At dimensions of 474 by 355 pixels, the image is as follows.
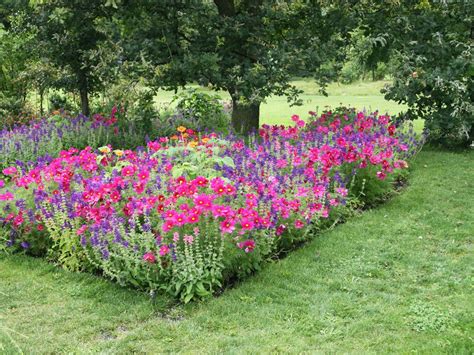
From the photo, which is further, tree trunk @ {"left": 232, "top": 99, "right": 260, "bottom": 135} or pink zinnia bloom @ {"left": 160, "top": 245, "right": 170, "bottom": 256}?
tree trunk @ {"left": 232, "top": 99, "right": 260, "bottom": 135}

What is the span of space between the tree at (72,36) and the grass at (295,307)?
4269mm

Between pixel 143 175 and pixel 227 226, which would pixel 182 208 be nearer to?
pixel 227 226

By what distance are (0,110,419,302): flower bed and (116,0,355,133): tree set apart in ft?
6.45

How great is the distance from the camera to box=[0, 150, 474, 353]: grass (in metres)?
3.21

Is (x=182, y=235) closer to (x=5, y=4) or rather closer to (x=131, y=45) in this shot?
(x=131, y=45)

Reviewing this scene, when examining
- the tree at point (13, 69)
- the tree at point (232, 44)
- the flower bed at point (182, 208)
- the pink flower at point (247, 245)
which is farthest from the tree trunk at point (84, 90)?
the pink flower at point (247, 245)

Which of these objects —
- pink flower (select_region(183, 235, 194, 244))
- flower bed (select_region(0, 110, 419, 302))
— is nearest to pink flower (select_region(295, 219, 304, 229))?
flower bed (select_region(0, 110, 419, 302))

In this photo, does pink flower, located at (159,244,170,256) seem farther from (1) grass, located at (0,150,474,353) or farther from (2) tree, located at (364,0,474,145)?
(2) tree, located at (364,0,474,145)

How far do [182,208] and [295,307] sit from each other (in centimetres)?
100

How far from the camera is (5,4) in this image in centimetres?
809

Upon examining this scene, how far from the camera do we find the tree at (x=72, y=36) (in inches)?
307

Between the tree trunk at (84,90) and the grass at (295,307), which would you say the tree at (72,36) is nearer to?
the tree trunk at (84,90)

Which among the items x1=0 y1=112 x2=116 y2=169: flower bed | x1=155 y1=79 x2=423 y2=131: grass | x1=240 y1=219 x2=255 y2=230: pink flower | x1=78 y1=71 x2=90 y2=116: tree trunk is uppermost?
x1=78 y1=71 x2=90 y2=116: tree trunk

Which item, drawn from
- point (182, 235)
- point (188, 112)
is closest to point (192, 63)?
point (188, 112)
